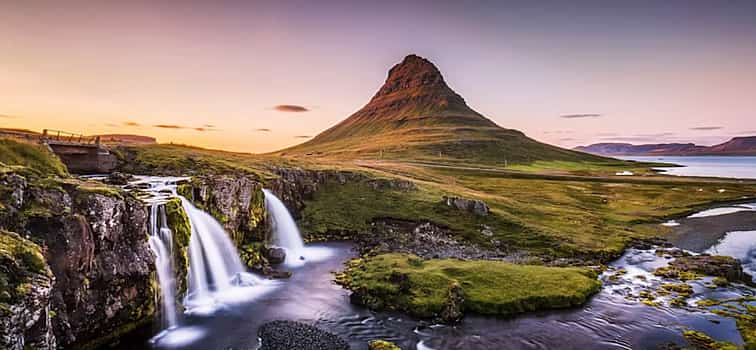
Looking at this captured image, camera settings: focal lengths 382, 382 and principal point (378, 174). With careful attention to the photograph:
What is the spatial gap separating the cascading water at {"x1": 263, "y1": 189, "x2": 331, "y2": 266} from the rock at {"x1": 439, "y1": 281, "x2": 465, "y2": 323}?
20510mm

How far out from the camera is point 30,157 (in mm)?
32781

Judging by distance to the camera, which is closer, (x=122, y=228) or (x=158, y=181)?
(x=122, y=228)

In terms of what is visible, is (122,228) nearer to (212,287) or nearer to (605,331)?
(212,287)

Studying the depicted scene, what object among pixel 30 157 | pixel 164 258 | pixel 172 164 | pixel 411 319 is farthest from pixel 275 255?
pixel 172 164

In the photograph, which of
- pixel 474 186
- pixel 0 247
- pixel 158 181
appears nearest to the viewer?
pixel 0 247

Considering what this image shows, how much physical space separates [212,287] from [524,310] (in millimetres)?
27806

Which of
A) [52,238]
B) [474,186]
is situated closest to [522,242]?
[52,238]

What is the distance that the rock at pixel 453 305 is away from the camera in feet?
98.2

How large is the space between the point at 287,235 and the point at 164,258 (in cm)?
2443

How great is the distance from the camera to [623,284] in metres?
38.6

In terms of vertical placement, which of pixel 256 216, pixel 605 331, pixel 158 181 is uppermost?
pixel 158 181

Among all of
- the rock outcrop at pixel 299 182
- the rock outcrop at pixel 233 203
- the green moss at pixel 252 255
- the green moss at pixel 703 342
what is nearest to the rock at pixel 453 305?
the green moss at pixel 703 342

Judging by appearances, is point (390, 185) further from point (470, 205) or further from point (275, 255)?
point (275, 255)

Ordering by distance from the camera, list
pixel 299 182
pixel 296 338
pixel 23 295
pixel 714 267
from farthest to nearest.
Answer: pixel 299 182, pixel 714 267, pixel 296 338, pixel 23 295
